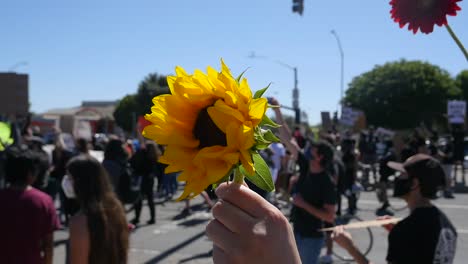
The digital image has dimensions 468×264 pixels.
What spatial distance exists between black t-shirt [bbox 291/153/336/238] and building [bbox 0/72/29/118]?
12.4 ft

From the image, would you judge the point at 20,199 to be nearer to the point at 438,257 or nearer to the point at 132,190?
the point at 438,257

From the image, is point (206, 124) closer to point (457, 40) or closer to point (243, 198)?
point (243, 198)

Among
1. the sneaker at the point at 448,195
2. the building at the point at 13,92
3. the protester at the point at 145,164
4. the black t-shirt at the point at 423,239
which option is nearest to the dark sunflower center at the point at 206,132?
the black t-shirt at the point at 423,239

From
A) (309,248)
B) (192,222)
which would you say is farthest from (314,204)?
(192,222)

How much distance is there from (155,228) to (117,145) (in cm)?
230

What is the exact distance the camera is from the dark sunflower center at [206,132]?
924mm

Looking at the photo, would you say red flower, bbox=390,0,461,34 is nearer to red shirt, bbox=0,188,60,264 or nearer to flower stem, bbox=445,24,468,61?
flower stem, bbox=445,24,468,61

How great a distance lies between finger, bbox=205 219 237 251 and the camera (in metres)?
0.99

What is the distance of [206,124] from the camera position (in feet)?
3.10

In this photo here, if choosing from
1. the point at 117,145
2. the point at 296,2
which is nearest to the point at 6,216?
the point at 117,145

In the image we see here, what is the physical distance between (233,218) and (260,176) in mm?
115

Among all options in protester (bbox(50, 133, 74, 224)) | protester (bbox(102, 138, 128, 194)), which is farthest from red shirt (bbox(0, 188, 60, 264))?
protester (bbox(50, 133, 74, 224))

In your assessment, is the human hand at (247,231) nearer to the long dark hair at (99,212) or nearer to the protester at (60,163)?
the long dark hair at (99,212)

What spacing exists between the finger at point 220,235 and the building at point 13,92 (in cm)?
555
